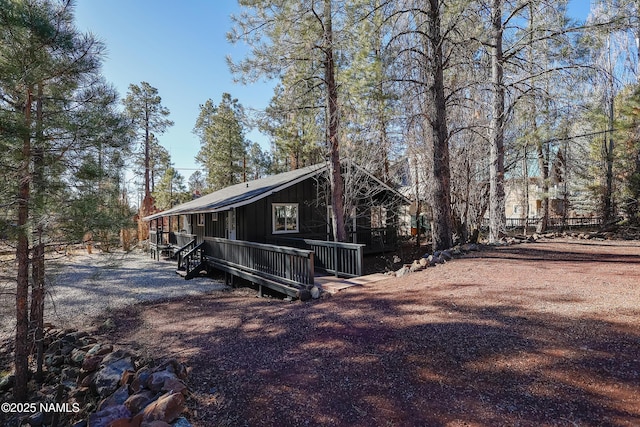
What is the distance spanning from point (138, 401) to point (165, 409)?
0.48 metres

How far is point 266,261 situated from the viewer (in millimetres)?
8750

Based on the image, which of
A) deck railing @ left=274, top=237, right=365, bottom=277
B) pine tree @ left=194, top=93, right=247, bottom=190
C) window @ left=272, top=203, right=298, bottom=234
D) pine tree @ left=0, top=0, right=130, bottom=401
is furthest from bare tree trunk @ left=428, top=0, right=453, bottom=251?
pine tree @ left=194, top=93, right=247, bottom=190

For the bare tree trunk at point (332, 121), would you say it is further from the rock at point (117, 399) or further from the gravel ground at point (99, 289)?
the rock at point (117, 399)

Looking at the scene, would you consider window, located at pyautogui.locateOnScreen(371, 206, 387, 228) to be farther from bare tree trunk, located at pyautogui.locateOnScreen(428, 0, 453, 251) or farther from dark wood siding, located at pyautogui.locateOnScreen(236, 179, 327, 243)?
bare tree trunk, located at pyautogui.locateOnScreen(428, 0, 453, 251)

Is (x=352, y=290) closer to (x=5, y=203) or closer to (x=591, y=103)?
(x=5, y=203)

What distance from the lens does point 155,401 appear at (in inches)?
107

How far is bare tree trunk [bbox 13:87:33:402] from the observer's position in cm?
397

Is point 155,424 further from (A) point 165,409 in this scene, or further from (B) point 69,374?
(B) point 69,374

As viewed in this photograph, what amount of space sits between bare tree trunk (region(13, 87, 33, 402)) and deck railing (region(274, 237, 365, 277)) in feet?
19.5

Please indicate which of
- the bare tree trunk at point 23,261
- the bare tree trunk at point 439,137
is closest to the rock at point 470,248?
the bare tree trunk at point 439,137

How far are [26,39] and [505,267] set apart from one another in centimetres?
849

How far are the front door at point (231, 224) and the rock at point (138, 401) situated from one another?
995cm

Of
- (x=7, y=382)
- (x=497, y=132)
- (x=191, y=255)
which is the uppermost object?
(x=497, y=132)

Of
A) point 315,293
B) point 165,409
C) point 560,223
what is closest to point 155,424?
point 165,409
